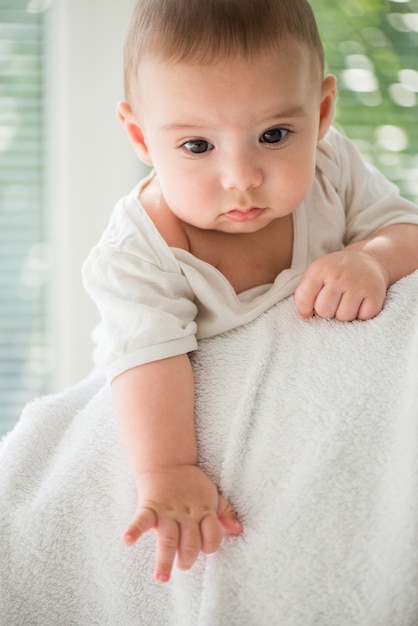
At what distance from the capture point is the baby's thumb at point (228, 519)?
0.69 m

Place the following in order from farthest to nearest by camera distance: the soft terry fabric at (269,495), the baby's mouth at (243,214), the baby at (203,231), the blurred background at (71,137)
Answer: the blurred background at (71,137) < the baby's mouth at (243,214) < the baby at (203,231) < the soft terry fabric at (269,495)

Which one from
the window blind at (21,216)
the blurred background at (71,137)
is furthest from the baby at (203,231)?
the window blind at (21,216)

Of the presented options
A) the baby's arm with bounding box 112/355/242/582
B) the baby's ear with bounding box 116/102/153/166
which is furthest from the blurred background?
the baby's arm with bounding box 112/355/242/582

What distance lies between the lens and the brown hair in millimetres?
802

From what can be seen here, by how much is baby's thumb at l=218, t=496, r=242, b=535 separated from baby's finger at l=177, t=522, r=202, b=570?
23 millimetres

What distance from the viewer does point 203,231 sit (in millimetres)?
940

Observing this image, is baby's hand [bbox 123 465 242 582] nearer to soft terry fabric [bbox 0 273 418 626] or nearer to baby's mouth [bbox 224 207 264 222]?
soft terry fabric [bbox 0 273 418 626]

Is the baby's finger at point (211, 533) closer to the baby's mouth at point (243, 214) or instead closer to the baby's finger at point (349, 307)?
the baby's finger at point (349, 307)

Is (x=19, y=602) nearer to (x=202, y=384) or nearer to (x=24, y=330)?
(x=202, y=384)

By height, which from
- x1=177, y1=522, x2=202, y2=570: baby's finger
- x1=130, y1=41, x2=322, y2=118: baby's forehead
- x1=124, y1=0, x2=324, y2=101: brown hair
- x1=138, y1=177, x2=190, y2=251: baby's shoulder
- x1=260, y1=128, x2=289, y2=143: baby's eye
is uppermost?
x1=124, y1=0, x2=324, y2=101: brown hair

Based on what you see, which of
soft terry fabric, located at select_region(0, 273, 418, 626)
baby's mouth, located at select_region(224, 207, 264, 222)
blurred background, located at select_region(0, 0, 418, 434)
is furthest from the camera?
blurred background, located at select_region(0, 0, 418, 434)

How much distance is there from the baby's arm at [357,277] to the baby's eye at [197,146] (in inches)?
6.5

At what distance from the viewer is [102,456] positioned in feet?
2.61

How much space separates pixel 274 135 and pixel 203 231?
0.15 meters
